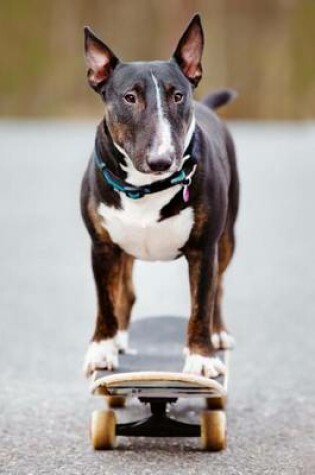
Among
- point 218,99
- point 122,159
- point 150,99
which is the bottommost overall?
point 122,159

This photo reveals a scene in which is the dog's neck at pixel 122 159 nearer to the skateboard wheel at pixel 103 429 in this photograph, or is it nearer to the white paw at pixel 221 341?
the skateboard wheel at pixel 103 429

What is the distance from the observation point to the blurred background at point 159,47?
22.2m

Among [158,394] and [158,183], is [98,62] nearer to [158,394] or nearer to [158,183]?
[158,183]

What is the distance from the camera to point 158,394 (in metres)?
4.52

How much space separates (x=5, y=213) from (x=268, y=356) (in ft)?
18.7

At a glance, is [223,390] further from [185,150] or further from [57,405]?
[57,405]

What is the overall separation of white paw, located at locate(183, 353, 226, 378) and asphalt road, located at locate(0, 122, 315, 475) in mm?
308

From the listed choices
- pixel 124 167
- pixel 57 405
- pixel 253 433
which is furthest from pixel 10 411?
pixel 124 167

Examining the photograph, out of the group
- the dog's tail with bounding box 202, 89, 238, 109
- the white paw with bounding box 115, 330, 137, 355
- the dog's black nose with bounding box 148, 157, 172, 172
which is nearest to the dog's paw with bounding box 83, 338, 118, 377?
the white paw with bounding box 115, 330, 137, 355

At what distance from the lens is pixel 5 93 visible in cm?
2295

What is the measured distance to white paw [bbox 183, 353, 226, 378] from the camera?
454 cm

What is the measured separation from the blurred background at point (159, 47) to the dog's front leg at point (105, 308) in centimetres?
1748

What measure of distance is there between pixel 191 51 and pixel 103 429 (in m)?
1.36

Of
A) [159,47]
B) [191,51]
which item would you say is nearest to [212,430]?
[191,51]
